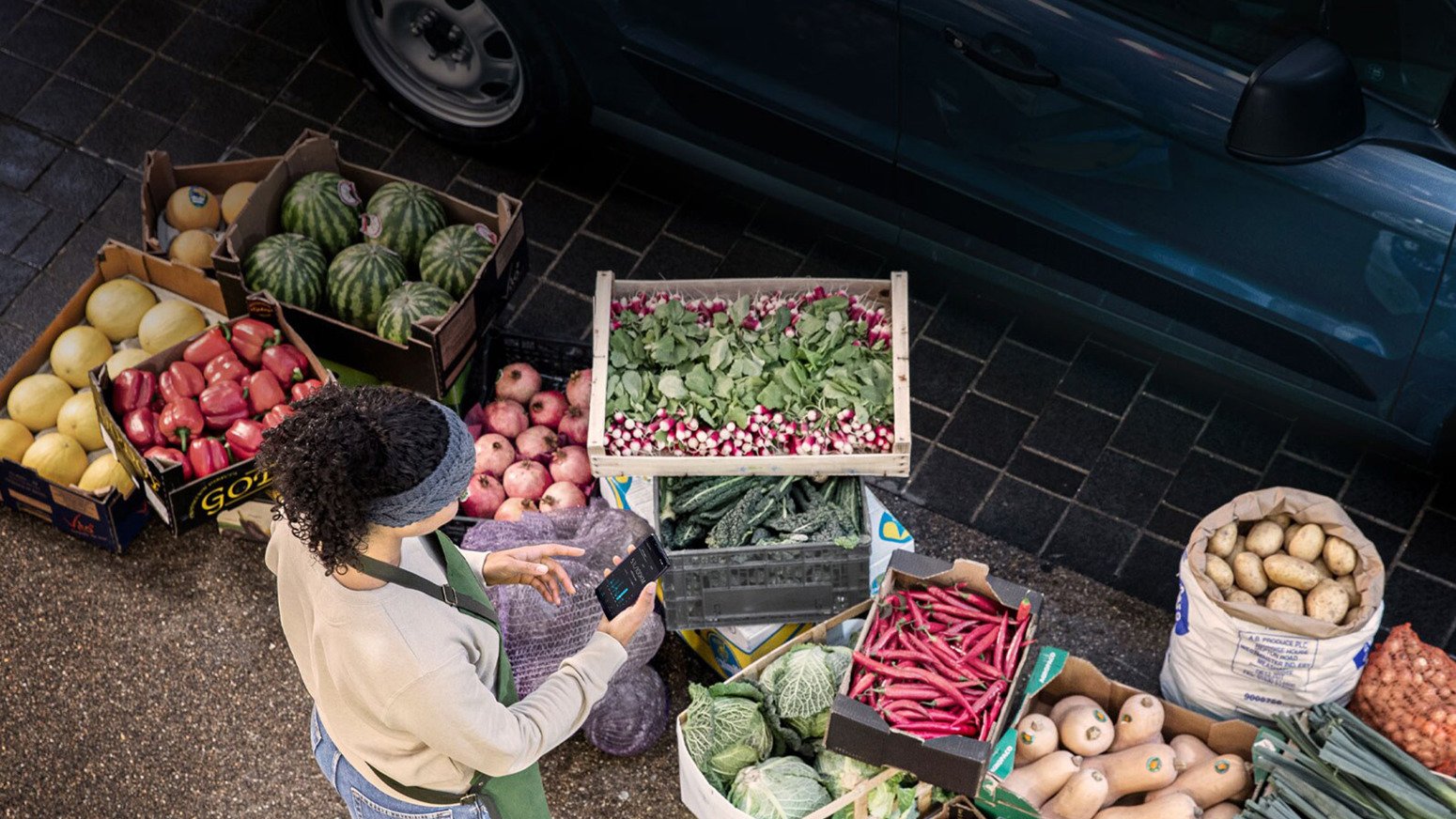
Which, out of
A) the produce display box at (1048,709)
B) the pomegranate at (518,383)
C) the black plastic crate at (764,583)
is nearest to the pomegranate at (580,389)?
the pomegranate at (518,383)

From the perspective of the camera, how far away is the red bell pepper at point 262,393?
471 cm

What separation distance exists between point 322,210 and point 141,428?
95cm

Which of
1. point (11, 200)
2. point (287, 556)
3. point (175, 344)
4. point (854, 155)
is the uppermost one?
point (287, 556)

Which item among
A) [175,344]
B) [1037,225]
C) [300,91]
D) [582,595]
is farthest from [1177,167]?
[300,91]

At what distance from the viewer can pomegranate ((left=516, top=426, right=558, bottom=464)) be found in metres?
4.84

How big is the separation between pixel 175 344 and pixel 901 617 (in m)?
2.43

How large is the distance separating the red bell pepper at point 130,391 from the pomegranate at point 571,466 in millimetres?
1254

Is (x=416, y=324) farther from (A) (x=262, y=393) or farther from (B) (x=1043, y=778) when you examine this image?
(B) (x=1043, y=778)

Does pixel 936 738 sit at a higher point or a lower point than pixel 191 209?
higher

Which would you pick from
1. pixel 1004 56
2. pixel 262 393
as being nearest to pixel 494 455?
pixel 262 393

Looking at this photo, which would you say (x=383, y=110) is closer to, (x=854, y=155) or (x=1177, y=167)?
(x=854, y=155)

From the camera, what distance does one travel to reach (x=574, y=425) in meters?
4.89

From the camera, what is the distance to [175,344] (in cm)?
480

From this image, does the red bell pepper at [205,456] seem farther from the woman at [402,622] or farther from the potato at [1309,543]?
the potato at [1309,543]
